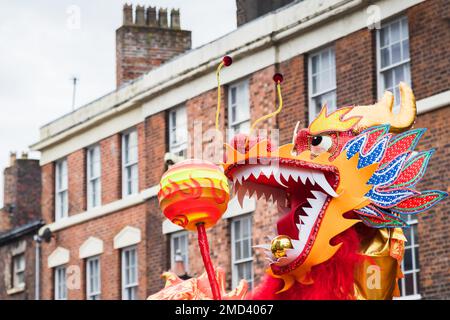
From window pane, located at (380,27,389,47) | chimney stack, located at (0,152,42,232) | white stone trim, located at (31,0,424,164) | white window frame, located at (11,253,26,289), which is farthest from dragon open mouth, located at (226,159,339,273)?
chimney stack, located at (0,152,42,232)

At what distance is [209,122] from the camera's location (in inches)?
1077

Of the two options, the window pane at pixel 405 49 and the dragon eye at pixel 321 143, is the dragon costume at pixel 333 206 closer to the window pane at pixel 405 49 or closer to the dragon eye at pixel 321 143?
the dragon eye at pixel 321 143

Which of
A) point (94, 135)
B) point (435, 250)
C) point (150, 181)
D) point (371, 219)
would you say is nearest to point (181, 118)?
point (150, 181)

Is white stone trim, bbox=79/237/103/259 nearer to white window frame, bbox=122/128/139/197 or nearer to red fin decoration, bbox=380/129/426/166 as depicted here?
white window frame, bbox=122/128/139/197

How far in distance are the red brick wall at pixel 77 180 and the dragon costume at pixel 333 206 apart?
1999cm

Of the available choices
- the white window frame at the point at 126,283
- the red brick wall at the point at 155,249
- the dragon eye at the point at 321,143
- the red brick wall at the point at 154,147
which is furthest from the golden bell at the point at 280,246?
the white window frame at the point at 126,283

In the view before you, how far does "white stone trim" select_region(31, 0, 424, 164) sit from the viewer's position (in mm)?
23531

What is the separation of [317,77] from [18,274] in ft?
53.2

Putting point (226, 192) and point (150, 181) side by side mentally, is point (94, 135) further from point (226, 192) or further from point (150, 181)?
point (226, 192)

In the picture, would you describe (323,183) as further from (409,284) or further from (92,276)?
(92,276)

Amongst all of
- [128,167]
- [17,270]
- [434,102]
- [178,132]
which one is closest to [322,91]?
[434,102]

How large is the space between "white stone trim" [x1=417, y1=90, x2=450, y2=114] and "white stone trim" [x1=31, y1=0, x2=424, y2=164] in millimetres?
1684

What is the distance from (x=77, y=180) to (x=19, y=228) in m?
5.56

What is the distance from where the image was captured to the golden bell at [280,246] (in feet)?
39.8
